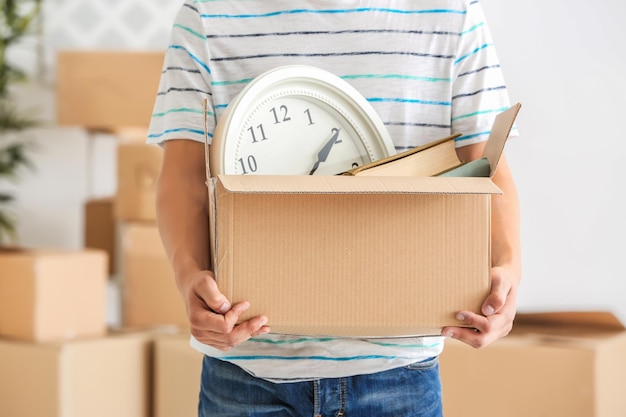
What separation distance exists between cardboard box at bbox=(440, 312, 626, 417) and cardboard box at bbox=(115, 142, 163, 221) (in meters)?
1.05

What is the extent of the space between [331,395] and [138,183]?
53.9 inches

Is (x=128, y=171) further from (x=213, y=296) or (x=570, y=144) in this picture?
(x=213, y=296)

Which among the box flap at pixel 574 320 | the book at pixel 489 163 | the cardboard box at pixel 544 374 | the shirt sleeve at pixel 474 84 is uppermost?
the shirt sleeve at pixel 474 84

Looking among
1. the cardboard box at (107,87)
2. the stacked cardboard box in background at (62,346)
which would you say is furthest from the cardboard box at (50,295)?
the cardboard box at (107,87)

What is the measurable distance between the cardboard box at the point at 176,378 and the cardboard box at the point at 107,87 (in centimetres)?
87

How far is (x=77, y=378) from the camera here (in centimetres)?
157

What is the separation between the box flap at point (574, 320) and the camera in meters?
1.30

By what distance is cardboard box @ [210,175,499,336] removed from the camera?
670mm

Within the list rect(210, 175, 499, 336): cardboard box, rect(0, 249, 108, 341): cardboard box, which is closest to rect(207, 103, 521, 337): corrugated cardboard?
rect(210, 175, 499, 336): cardboard box

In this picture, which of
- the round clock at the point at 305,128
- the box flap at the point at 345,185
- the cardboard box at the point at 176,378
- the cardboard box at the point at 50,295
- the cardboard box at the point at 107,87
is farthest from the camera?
the cardboard box at the point at 107,87

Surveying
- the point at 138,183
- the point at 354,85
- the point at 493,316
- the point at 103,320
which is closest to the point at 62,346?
the point at 103,320

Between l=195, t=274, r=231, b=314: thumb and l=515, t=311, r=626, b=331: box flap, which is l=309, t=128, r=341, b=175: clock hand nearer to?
l=195, t=274, r=231, b=314: thumb

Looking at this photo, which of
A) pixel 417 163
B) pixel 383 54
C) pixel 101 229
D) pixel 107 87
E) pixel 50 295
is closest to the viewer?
pixel 417 163

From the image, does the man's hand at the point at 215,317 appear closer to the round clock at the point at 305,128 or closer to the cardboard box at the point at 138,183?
the round clock at the point at 305,128
